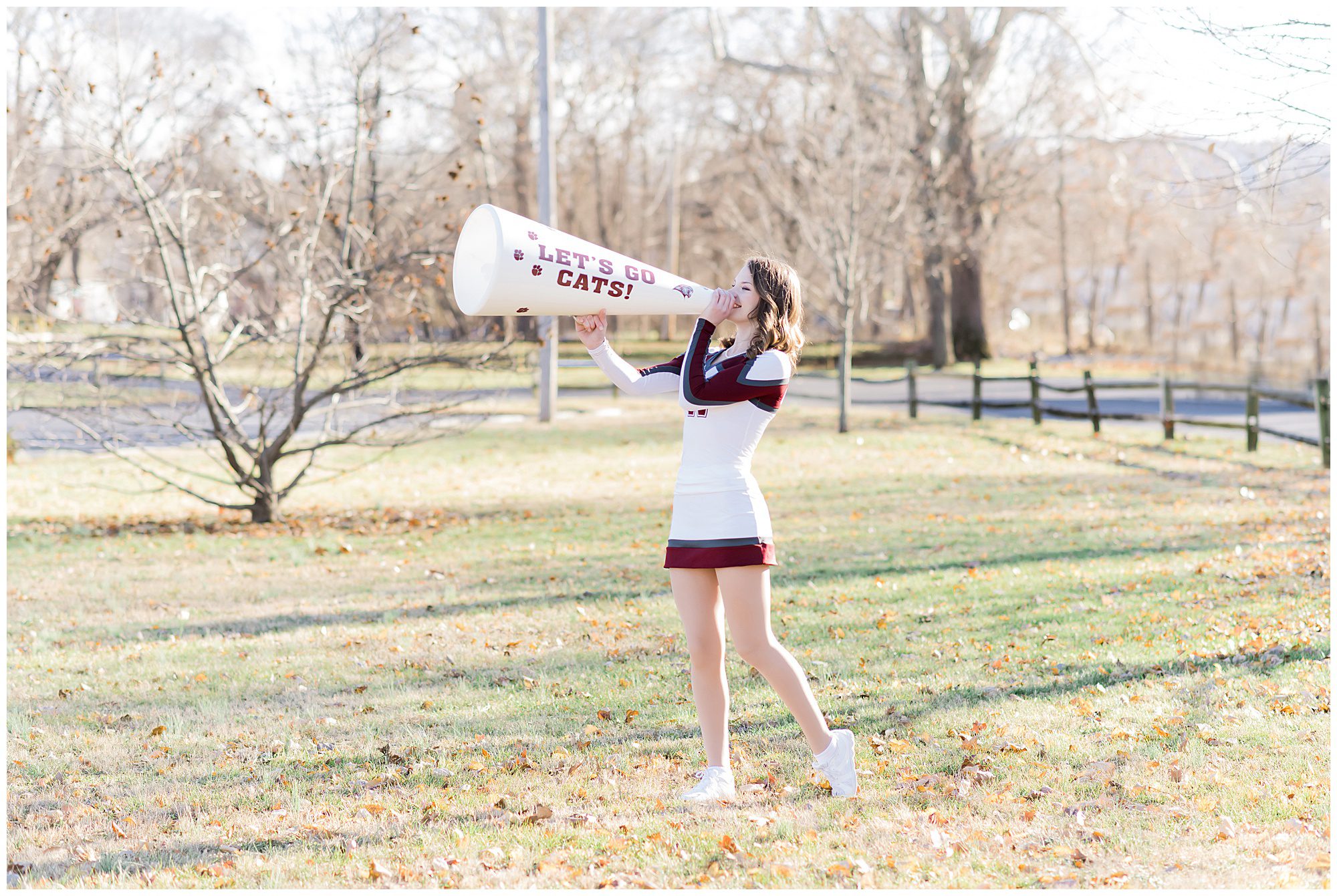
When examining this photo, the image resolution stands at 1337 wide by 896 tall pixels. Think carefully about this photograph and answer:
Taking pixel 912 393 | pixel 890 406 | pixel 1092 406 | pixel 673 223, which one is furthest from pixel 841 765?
pixel 673 223

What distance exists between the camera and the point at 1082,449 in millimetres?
16688

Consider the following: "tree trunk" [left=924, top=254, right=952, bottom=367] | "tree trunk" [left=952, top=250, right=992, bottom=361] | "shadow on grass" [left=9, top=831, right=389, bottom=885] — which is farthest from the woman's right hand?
"tree trunk" [left=952, top=250, right=992, bottom=361]

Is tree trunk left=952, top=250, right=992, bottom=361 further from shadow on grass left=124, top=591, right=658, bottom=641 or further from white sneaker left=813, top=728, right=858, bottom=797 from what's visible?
white sneaker left=813, top=728, right=858, bottom=797

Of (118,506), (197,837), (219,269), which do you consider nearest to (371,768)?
(197,837)

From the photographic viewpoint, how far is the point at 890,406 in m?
24.4

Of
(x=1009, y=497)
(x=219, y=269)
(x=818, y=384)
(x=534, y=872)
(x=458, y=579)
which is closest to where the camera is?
(x=534, y=872)

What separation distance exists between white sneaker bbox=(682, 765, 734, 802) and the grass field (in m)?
0.06

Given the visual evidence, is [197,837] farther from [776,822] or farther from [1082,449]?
[1082,449]

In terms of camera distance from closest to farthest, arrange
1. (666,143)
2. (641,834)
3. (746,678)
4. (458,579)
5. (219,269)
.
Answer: (641,834) → (746,678) → (458,579) → (219,269) → (666,143)

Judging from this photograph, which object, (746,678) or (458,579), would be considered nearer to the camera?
(746,678)

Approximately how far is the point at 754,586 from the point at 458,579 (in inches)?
194

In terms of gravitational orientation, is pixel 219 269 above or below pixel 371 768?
above

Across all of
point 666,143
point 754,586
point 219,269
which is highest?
point 666,143

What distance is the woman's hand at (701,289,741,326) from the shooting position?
4098 millimetres
